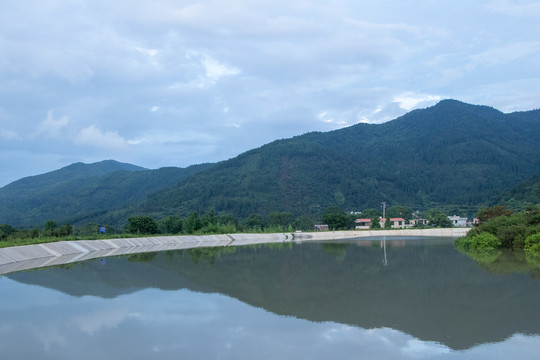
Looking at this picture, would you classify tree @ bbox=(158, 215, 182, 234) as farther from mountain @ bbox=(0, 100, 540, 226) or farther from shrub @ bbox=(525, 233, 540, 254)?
mountain @ bbox=(0, 100, 540, 226)

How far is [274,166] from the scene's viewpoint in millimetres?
133125

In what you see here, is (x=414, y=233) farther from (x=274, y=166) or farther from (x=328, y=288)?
(x=274, y=166)

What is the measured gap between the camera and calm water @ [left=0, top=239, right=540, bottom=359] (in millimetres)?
9086

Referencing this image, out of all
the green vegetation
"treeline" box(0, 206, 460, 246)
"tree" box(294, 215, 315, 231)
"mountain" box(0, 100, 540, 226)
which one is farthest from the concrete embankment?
"mountain" box(0, 100, 540, 226)

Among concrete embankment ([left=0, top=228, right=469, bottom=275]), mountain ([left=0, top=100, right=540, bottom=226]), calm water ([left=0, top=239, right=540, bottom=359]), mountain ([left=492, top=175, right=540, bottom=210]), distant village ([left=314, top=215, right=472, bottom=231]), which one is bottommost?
calm water ([left=0, top=239, right=540, bottom=359])

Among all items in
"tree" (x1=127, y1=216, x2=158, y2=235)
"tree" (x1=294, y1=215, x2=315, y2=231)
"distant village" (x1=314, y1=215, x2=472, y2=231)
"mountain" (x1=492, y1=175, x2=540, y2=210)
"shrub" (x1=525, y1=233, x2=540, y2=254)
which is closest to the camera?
"shrub" (x1=525, y1=233, x2=540, y2=254)

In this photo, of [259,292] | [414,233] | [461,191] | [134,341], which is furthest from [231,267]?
[461,191]

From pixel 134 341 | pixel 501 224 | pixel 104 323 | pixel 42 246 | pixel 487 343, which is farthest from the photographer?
pixel 501 224

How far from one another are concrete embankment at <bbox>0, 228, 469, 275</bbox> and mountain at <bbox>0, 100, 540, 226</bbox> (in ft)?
142

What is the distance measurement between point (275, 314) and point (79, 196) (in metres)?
160

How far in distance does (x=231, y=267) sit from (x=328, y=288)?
8603 mm

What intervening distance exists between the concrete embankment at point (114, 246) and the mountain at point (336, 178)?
43.4 m

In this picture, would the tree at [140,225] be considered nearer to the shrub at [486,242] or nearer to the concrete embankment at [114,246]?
the concrete embankment at [114,246]

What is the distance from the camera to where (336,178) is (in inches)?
5271
